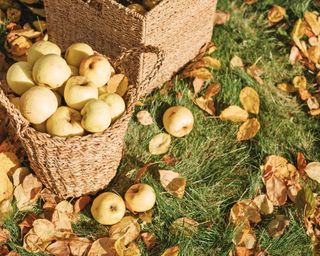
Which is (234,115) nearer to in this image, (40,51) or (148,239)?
(148,239)

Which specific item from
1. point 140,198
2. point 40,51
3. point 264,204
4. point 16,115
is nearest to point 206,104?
point 264,204

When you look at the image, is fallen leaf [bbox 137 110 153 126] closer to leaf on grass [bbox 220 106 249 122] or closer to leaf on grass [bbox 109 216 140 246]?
leaf on grass [bbox 220 106 249 122]

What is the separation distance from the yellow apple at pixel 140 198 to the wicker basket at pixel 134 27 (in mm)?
636

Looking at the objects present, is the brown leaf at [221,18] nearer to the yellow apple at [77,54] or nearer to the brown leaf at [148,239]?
the yellow apple at [77,54]

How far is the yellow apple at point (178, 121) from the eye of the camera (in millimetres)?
2723

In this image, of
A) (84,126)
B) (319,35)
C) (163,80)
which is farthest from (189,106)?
(319,35)

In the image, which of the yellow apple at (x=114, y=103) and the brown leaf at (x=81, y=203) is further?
the brown leaf at (x=81, y=203)

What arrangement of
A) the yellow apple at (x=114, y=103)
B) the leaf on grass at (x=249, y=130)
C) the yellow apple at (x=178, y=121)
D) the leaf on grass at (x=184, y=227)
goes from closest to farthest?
1. the yellow apple at (x=114, y=103)
2. the leaf on grass at (x=184, y=227)
3. the yellow apple at (x=178, y=121)
4. the leaf on grass at (x=249, y=130)

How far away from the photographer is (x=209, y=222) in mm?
2516

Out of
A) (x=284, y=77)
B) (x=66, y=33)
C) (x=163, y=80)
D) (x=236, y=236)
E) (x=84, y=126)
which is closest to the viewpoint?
(x=84, y=126)

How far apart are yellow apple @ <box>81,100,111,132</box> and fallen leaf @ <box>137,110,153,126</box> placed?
0.66 meters

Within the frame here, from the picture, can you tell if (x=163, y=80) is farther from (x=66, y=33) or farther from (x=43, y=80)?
(x=43, y=80)

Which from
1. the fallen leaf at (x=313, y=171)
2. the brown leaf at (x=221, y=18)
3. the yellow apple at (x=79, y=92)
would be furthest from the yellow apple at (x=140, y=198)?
the brown leaf at (x=221, y=18)

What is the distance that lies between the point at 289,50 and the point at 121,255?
1.91 metres
